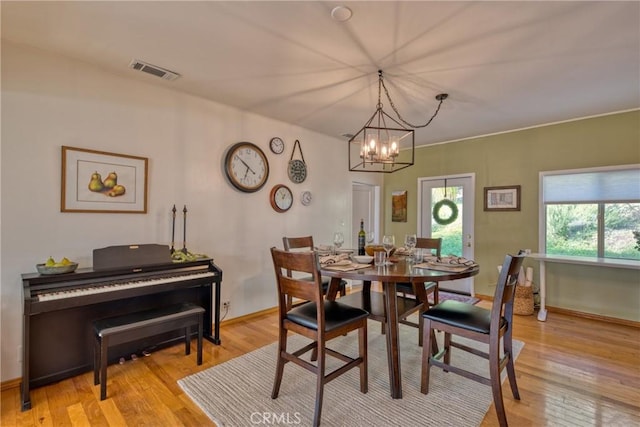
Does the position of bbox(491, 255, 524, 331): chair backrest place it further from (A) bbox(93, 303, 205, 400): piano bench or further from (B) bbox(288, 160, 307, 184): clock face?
(B) bbox(288, 160, 307, 184): clock face

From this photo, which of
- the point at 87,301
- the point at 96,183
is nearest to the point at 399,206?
the point at 96,183

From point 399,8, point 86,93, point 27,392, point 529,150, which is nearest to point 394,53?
point 399,8

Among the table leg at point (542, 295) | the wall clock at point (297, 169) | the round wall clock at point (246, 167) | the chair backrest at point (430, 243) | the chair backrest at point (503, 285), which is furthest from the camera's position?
the wall clock at point (297, 169)

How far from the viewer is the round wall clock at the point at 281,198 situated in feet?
13.1

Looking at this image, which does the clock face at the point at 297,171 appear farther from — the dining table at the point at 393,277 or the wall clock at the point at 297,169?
the dining table at the point at 393,277

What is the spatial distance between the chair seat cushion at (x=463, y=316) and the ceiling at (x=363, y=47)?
195 cm

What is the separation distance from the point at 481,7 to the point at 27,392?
377 cm

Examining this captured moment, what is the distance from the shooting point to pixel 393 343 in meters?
2.08

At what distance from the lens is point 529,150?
4285mm

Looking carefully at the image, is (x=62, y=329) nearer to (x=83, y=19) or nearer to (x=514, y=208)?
(x=83, y=19)

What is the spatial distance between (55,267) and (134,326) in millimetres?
701

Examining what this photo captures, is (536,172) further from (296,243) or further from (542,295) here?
(296,243)

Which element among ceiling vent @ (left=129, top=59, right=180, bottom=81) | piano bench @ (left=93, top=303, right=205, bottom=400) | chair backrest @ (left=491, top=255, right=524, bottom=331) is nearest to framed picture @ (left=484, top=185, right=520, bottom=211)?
chair backrest @ (left=491, top=255, right=524, bottom=331)

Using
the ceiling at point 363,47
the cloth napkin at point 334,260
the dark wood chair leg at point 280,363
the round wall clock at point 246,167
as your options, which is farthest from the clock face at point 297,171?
the dark wood chair leg at point 280,363
